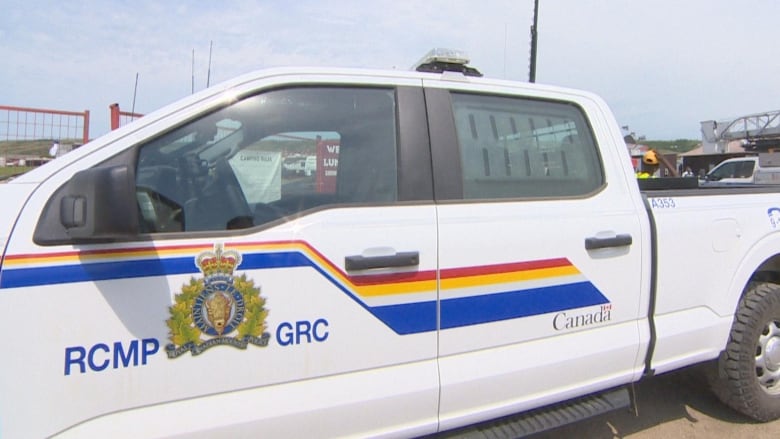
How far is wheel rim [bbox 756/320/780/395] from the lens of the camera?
3.12 m

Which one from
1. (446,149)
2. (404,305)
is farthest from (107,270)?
(446,149)

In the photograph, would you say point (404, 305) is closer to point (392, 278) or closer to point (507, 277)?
point (392, 278)

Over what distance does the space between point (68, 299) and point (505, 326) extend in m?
1.65

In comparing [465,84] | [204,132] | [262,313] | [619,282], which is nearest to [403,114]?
[465,84]

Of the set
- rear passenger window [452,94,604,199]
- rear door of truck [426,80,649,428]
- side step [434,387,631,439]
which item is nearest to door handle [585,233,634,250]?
rear door of truck [426,80,649,428]

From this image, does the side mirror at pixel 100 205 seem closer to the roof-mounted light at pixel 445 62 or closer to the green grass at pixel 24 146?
the roof-mounted light at pixel 445 62

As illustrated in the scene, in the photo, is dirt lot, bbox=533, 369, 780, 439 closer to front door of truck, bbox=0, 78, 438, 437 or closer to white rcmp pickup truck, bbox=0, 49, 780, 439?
white rcmp pickup truck, bbox=0, 49, 780, 439

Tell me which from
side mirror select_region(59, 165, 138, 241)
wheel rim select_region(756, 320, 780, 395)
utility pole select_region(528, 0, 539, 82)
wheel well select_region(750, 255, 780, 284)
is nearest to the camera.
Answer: side mirror select_region(59, 165, 138, 241)

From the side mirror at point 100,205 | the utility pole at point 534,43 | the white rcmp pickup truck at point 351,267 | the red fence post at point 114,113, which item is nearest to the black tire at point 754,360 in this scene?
the white rcmp pickup truck at point 351,267

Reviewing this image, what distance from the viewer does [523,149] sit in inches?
97.0

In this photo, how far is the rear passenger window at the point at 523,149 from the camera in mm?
2309

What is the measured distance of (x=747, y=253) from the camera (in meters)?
2.96

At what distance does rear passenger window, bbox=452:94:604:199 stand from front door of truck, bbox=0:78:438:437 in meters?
0.25

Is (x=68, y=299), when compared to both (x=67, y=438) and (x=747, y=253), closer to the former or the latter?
(x=67, y=438)
